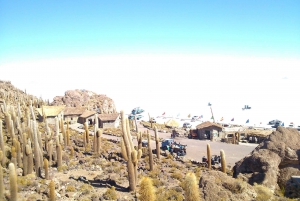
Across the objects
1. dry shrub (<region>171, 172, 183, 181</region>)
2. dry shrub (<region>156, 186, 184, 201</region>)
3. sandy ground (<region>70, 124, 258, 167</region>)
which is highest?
dry shrub (<region>156, 186, 184, 201</region>)

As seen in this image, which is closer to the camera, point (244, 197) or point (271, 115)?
point (244, 197)

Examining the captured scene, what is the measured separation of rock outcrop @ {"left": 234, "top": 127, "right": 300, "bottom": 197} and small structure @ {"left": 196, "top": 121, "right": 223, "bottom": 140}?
67.6 ft

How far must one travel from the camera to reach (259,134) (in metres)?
37.3

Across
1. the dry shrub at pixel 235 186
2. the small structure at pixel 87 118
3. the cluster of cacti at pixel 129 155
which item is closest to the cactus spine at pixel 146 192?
the dry shrub at pixel 235 186

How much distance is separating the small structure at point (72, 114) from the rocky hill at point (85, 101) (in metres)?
10.4

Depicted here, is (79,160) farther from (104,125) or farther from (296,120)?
(296,120)

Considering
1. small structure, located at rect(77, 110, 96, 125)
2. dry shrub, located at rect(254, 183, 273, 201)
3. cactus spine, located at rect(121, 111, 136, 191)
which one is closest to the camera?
dry shrub, located at rect(254, 183, 273, 201)

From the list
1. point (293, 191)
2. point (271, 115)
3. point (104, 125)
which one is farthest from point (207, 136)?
point (271, 115)

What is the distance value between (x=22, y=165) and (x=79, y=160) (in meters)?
5.26

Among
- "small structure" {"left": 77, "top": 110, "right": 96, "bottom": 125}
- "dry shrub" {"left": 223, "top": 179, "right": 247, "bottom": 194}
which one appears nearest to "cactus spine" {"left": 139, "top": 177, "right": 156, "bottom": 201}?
"dry shrub" {"left": 223, "top": 179, "right": 247, "bottom": 194}

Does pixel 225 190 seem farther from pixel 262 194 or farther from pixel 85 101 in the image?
pixel 85 101

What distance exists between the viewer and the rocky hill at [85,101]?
67.4 meters

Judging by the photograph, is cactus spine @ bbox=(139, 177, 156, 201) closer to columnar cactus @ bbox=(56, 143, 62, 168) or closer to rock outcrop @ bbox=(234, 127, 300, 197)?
rock outcrop @ bbox=(234, 127, 300, 197)

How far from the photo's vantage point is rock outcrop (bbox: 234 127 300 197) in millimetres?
14484
